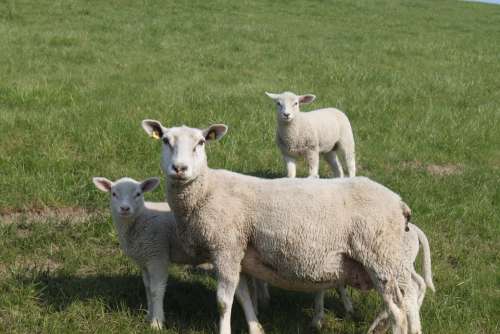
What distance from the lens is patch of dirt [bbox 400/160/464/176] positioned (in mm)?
8586

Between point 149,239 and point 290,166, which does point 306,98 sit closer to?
point 290,166

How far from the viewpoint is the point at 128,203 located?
15.7 ft

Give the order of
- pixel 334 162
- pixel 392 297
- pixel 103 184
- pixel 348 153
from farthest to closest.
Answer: pixel 334 162 < pixel 348 153 < pixel 103 184 < pixel 392 297

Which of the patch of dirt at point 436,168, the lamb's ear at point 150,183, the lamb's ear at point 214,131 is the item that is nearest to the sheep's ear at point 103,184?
the lamb's ear at point 150,183

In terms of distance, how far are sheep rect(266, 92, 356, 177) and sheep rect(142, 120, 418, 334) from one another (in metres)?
3.18

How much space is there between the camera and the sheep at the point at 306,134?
773 centimetres

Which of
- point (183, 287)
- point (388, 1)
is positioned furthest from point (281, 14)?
point (183, 287)

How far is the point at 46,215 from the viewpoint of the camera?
635cm

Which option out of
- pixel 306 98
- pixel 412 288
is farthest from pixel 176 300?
pixel 306 98

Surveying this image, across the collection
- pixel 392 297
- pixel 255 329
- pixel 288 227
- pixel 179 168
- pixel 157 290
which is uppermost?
pixel 179 168

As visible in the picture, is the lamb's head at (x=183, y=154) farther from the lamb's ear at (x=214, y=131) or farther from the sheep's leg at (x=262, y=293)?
the sheep's leg at (x=262, y=293)

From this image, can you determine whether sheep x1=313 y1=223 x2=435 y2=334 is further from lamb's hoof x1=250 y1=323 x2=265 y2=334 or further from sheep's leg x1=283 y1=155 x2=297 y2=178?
sheep's leg x1=283 y1=155 x2=297 y2=178

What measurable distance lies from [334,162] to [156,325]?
15.5 ft

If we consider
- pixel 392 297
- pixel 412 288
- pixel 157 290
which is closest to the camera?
pixel 392 297
